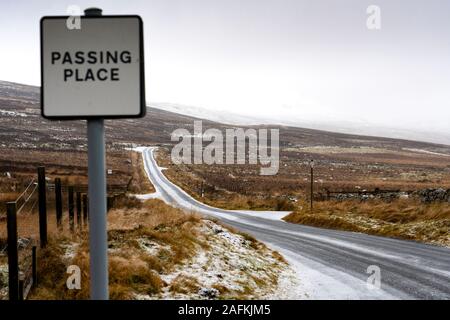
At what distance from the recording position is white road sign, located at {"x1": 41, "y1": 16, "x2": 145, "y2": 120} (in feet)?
7.87

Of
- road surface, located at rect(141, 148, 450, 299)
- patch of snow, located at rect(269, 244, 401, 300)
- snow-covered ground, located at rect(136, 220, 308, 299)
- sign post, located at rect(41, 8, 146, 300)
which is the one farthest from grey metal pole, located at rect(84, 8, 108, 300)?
road surface, located at rect(141, 148, 450, 299)

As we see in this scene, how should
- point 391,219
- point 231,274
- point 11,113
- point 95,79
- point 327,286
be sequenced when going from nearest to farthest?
1. point 95,79
2. point 231,274
3. point 327,286
4. point 391,219
5. point 11,113

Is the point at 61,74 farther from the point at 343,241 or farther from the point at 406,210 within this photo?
the point at 406,210

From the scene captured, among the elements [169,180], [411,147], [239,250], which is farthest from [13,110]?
[239,250]

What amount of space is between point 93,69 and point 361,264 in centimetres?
1022

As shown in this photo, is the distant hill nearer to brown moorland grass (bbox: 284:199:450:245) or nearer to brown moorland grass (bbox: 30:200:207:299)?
brown moorland grass (bbox: 284:199:450:245)

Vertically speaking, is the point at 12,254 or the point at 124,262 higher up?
the point at 12,254

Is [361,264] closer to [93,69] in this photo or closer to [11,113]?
→ [93,69]

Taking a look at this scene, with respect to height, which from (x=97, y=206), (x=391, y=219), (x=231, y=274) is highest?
(x=97, y=206)

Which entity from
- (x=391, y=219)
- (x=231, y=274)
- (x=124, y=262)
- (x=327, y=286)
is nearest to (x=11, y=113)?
(x=391, y=219)

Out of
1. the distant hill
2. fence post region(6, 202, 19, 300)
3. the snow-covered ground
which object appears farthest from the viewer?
the distant hill

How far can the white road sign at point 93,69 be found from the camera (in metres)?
2.40

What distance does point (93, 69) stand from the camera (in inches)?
94.6
